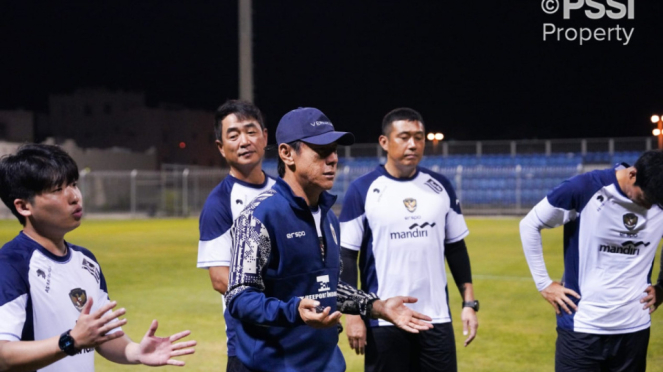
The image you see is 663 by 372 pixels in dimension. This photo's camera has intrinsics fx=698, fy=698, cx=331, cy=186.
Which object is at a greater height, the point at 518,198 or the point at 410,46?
the point at 410,46

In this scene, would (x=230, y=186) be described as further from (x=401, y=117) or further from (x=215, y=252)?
(x=401, y=117)

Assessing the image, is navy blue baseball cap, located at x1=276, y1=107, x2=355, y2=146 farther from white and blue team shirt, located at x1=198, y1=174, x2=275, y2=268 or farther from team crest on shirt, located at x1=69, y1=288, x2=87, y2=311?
white and blue team shirt, located at x1=198, y1=174, x2=275, y2=268

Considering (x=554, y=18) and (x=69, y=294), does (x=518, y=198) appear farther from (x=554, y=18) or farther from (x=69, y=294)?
(x=69, y=294)

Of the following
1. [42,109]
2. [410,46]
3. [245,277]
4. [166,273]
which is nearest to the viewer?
[245,277]

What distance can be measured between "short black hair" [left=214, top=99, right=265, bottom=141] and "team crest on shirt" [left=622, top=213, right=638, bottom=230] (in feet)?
7.93

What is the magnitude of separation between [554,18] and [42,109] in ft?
148

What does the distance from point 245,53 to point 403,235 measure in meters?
15.4

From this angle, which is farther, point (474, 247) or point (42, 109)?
point (42, 109)

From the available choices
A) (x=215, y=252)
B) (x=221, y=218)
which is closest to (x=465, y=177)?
(x=221, y=218)

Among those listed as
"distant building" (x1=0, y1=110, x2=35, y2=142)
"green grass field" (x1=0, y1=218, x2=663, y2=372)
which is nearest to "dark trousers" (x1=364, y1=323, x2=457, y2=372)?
"green grass field" (x1=0, y1=218, x2=663, y2=372)

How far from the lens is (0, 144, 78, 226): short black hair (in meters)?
2.79

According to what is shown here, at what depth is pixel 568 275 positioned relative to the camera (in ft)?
14.7

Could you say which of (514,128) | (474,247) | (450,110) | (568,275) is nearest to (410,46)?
(450,110)

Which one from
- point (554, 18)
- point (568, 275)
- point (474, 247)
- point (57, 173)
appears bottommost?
point (474, 247)
